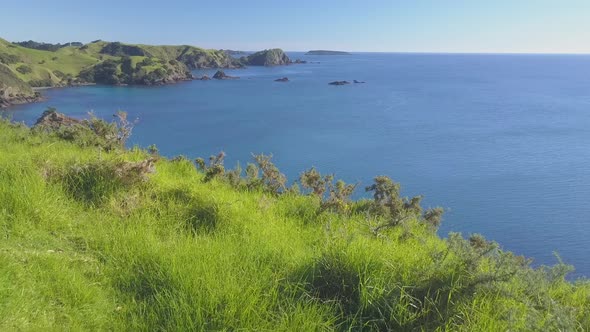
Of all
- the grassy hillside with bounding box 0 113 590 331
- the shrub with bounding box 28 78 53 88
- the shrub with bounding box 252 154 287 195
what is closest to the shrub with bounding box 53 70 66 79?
the shrub with bounding box 28 78 53 88

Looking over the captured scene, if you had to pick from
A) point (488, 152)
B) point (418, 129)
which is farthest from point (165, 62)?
point (488, 152)

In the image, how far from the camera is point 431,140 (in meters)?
59.5

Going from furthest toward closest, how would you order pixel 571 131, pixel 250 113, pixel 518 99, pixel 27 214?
pixel 518 99
pixel 250 113
pixel 571 131
pixel 27 214

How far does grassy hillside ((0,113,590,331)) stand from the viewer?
368cm

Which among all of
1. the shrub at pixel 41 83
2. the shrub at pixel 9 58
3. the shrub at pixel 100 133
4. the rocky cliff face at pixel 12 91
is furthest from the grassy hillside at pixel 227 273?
the shrub at pixel 9 58

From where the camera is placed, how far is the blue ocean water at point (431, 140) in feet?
120

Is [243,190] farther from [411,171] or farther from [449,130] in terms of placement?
[449,130]

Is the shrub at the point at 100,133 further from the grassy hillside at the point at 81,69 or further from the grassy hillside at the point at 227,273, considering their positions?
the grassy hillside at the point at 81,69

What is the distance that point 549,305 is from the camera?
4031 mm

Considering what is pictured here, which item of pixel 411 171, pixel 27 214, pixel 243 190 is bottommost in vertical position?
pixel 411 171

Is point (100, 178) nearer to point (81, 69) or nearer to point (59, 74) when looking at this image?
Result: point (59, 74)

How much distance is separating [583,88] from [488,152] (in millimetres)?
92148

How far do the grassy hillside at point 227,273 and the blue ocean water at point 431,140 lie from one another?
26.6 meters

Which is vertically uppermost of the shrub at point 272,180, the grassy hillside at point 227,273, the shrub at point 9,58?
the shrub at point 9,58
